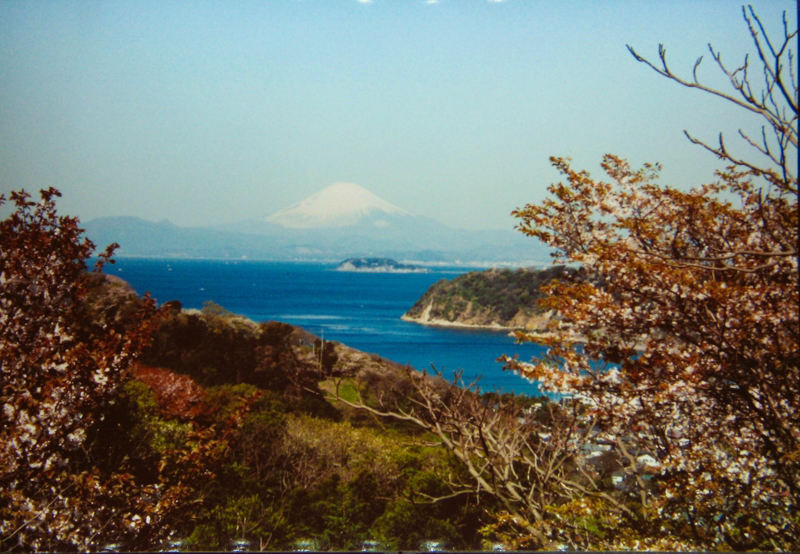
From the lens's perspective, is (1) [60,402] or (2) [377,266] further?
(2) [377,266]

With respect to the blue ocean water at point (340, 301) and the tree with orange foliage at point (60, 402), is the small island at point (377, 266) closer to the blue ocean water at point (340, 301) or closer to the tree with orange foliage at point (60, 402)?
the blue ocean water at point (340, 301)

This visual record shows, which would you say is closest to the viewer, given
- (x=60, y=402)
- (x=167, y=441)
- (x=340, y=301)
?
(x=60, y=402)

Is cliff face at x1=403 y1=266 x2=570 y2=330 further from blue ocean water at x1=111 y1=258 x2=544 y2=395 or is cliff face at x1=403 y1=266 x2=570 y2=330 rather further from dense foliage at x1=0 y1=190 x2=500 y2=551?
dense foliage at x1=0 y1=190 x2=500 y2=551

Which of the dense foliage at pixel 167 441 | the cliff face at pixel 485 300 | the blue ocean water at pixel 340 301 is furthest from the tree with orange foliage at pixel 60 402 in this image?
the cliff face at pixel 485 300

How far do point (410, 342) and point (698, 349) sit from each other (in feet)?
18.8

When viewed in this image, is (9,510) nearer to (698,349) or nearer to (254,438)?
(254,438)

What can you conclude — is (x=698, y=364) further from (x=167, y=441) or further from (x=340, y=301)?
(x=340, y=301)

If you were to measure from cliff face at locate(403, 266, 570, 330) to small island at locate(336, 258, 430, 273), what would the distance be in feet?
2.08

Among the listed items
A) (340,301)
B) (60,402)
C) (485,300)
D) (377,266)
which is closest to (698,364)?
(60,402)

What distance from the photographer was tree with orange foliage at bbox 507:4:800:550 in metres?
2.38

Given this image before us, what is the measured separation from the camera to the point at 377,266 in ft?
27.8

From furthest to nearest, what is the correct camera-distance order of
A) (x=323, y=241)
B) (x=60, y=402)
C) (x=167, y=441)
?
1. (x=323, y=241)
2. (x=167, y=441)
3. (x=60, y=402)

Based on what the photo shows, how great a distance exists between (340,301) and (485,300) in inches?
164

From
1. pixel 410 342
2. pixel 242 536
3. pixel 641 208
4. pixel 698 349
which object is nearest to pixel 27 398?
pixel 242 536
